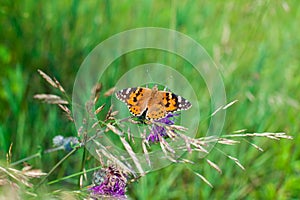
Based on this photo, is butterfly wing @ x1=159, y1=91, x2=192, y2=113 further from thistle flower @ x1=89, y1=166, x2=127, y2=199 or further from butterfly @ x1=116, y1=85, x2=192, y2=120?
thistle flower @ x1=89, y1=166, x2=127, y2=199

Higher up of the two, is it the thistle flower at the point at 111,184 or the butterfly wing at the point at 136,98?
the butterfly wing at the point at 136,98

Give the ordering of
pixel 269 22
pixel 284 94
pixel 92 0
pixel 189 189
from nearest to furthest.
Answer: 1. pixel 189 189
2. pixel 284 94
3. pixel 92 0
4. pixel 269 22

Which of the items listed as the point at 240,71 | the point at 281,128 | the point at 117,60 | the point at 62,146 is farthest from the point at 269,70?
the point at 62,146

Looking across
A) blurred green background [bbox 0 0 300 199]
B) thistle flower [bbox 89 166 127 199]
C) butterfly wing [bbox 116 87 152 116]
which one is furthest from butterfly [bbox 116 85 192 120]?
blurred green background [bbox 0 0 300 199]

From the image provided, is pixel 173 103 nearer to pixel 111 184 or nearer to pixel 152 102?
pixel 152 102

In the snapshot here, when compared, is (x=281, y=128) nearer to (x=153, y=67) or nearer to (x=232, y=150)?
(x=232, y=150)

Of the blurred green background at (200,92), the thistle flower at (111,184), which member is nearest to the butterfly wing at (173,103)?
the thistle flower at (111,184)

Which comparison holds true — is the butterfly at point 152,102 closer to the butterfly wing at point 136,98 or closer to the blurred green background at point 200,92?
the butterfly wing at point 136,98
